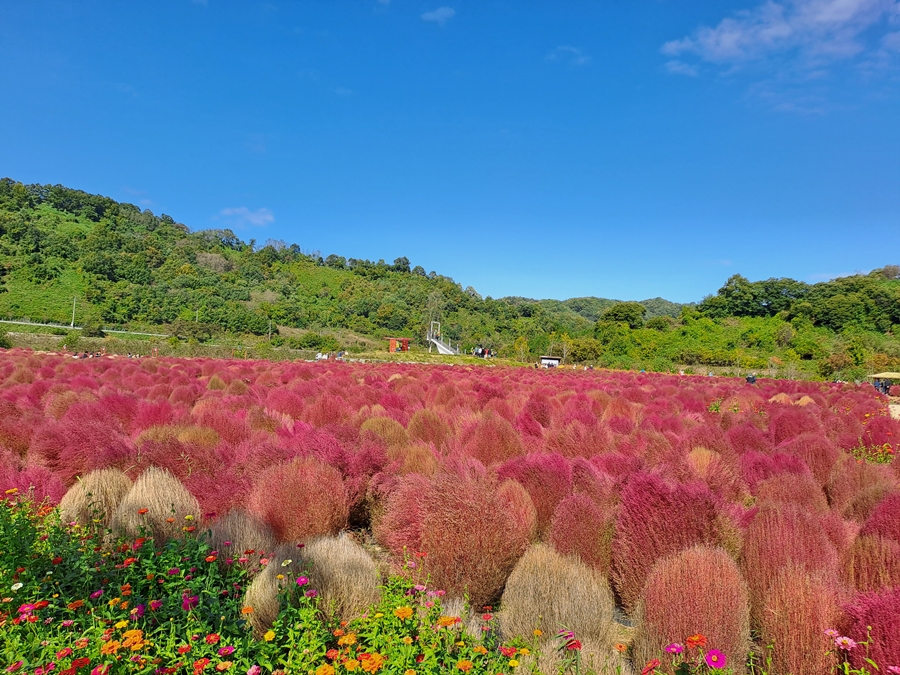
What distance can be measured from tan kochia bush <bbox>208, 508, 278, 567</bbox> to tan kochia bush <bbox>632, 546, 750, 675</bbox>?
2.68 metres

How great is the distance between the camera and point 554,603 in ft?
10.1

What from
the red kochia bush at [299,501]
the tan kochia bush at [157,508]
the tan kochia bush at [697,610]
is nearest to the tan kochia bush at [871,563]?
the tan kochia bush at [697,610]

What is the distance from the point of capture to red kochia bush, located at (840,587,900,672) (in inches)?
90.8

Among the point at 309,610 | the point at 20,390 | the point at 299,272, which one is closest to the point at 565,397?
the point at 309,610

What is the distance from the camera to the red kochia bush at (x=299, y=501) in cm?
445

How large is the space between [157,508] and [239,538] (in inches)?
38.9

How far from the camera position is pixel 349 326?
304ft

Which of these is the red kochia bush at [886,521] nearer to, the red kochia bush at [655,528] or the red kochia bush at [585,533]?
the red kochia bush at [655,528]

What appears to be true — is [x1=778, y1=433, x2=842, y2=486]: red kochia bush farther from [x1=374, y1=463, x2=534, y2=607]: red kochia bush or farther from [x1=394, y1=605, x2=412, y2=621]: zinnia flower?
[x1=394, y1=605, x2=412, y2=621]: zinnia flower

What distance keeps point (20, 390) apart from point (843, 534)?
14.6 m

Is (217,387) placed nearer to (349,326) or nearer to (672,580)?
(672,580)

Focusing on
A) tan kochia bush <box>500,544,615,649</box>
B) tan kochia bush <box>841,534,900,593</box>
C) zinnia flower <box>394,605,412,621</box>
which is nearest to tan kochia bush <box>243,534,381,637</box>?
zinnia flower <box>394,605,412,621</box>

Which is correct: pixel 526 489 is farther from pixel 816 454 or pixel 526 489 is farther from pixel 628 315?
pixel 628 315

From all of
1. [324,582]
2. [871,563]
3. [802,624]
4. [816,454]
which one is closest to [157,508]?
[324,582]
